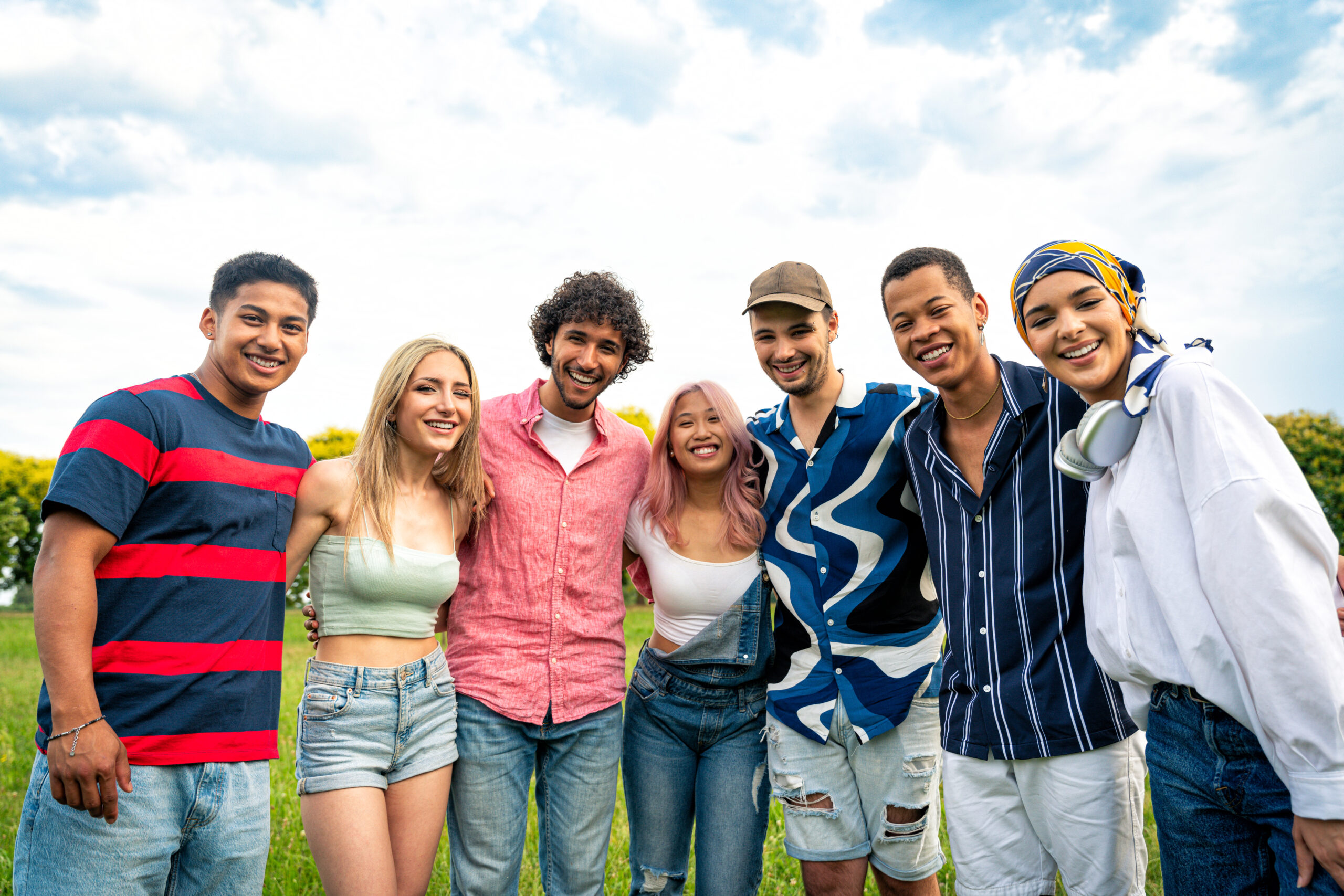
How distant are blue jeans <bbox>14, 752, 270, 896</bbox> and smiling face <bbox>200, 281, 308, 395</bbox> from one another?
134cm

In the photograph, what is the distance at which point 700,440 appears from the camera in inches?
155

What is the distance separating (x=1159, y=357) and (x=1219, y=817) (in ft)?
4.35

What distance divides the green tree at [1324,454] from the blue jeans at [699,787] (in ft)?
52.2

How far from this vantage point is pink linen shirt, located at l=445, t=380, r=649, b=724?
3514 millimetres

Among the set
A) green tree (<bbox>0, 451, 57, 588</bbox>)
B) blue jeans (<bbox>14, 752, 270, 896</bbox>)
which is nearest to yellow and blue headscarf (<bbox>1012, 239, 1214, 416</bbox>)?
blue jeans (<bbox>14, 752, 270, 896</bbox>)

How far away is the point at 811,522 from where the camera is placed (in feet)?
12.0

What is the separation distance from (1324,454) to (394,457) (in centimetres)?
1848

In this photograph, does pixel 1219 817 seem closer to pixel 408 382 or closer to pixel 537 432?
pixel 537 432

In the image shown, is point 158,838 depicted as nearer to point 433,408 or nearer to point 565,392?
point 433,408

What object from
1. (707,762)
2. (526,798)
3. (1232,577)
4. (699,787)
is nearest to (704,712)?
(707,762)

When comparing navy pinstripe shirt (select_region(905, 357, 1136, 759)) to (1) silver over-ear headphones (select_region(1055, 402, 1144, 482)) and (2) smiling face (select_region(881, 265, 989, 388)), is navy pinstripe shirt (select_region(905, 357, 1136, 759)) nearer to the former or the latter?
(2) smiling face (select_region(881, 265, 989, 388))

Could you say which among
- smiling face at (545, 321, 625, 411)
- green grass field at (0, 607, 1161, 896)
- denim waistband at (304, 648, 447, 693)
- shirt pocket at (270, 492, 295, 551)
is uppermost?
smiling face at (545, 321, 625, 411)

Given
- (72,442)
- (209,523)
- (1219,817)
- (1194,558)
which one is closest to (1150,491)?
(1194,558)

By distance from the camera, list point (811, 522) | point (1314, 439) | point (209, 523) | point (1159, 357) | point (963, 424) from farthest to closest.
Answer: point (1314, 439), point (811, 522), point (963, 424), point (209, 523), point (1159, 357)
